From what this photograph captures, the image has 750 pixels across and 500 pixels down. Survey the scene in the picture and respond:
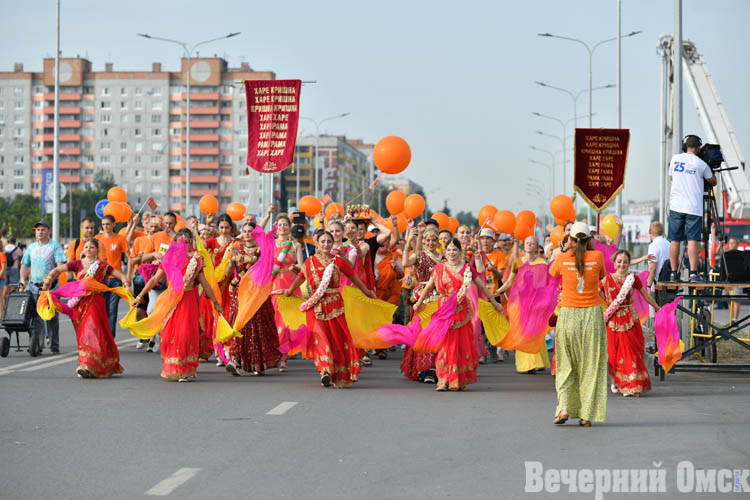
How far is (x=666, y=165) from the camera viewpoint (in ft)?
65.4

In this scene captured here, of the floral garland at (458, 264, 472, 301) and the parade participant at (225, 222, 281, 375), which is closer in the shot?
the floral garland at (458, 264, 472, 301)

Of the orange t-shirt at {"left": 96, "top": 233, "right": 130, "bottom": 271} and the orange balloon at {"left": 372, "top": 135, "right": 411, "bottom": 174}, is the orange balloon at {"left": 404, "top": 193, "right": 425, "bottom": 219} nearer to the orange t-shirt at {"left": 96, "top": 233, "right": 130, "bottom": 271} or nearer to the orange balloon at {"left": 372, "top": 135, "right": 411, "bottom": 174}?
the orange balloon at {"left": 372, "top": 135, "right": 411, "bottom": 174}

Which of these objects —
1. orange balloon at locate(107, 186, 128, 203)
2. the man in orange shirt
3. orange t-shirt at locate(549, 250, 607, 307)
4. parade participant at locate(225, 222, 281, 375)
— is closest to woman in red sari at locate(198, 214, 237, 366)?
parade participant at locate(225, 222, 281, 375)

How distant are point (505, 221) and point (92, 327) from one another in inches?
526

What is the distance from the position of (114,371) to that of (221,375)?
51.9 inches

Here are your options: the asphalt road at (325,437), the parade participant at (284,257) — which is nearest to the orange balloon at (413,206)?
the parade participant at (284,257)

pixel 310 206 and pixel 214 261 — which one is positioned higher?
pixel 310 206

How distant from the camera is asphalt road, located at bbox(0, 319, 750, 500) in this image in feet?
22.6

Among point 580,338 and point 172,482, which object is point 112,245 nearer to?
point 580,338

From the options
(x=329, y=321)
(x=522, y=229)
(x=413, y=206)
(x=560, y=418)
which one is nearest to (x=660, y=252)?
(x=329, y=321)

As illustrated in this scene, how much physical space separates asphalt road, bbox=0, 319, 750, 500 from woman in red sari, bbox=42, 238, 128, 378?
0.26 metres

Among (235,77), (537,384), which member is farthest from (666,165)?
(235,77)

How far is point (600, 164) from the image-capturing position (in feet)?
60.5

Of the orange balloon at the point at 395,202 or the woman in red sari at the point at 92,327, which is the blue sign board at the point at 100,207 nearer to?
the orange balloon at the point at 395,202
